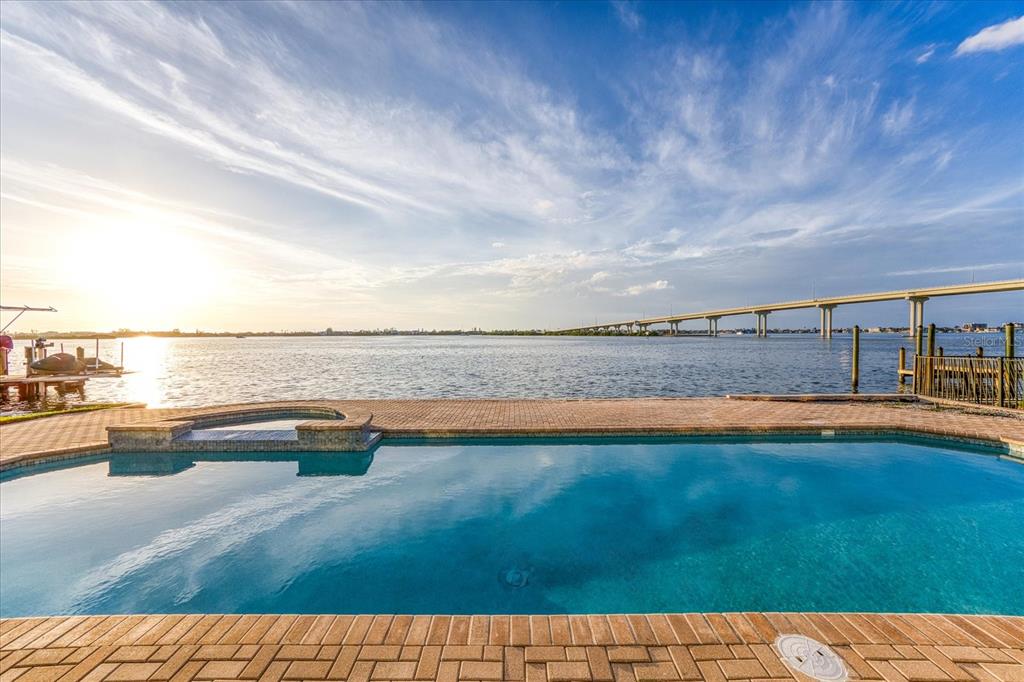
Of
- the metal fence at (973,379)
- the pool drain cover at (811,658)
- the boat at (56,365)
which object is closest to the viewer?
the pool drain cover at (811,658)

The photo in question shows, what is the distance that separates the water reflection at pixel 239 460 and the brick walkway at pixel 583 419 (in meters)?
1.03

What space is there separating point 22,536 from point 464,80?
564 inches

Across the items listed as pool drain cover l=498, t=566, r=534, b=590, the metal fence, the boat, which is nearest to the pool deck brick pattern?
pool drain cover l=498, t=566, r=534, b=590

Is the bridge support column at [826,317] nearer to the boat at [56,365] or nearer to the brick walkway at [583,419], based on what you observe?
the brick walkway at [583,419]

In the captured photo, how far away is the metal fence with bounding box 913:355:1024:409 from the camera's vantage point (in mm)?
13398

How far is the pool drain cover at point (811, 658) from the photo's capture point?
2.80 metres

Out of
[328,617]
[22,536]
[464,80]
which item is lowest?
[22,536]

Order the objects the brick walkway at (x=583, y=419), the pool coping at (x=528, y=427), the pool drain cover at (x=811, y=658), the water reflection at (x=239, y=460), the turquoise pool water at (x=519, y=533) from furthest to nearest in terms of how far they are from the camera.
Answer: the brick walkway at (x=583, y=419), the pool coping at (x=528, y=427), the water reflection at (x=239, y=460), the turquoise pool water at (x=519, y=533), the pool drain cover at (x=811, y=658)

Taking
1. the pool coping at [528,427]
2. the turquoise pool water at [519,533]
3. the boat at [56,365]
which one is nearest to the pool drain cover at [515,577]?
the turquoise pool water at [519,533]

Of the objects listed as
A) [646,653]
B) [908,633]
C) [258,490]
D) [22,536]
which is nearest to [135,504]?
[22,536]

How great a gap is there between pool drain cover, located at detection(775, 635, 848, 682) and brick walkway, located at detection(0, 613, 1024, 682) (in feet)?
0.23

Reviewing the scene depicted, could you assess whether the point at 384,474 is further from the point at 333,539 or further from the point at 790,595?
the point at 790,595

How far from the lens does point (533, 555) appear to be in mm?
5492

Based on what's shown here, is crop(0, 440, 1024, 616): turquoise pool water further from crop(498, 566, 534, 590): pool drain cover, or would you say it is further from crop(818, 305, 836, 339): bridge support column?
crop(818, 305, 836, 339): bridge support column
